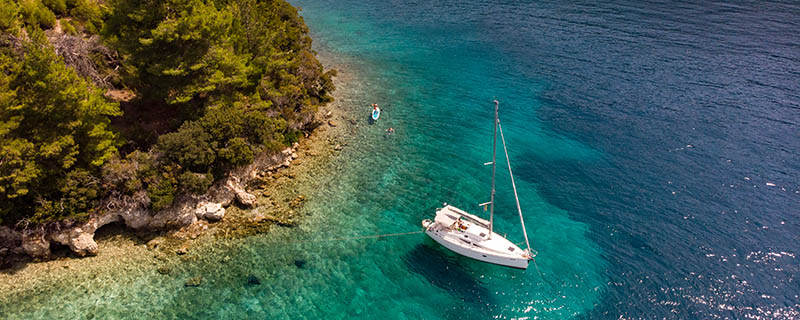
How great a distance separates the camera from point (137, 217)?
33.4m

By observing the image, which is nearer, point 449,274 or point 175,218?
point 449,274

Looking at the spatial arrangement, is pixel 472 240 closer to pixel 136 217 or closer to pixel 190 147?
pixel 190 147

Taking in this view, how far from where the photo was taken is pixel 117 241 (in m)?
33.5

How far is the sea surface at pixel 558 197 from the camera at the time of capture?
29719 millimetres

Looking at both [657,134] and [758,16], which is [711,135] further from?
[758,16]

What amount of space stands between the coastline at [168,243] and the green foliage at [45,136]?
14.1 ft

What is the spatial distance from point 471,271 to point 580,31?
68.4 meters

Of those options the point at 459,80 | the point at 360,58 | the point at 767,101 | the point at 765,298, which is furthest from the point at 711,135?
the point at 360,58

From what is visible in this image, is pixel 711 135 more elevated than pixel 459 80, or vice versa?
pixel 459 80

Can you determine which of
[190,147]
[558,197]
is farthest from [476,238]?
[190,147]

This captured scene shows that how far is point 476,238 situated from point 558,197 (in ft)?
43.5

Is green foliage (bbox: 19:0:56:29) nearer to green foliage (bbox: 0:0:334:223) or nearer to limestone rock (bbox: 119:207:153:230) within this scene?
green foliage (bbox: 0:0:334:223)

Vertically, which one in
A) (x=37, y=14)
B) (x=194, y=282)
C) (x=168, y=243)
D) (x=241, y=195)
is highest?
(x=37, y=14)

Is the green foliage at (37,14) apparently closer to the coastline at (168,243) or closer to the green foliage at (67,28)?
the green foliage at (67,28)
